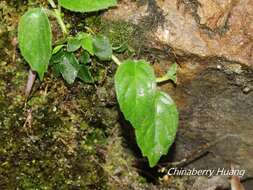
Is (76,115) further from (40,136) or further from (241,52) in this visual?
(241,52)

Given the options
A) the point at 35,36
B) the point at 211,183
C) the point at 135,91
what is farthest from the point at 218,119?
the point at 35,36

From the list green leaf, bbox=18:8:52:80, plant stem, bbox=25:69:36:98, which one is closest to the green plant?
green leaf, bbox=18:8:52:80

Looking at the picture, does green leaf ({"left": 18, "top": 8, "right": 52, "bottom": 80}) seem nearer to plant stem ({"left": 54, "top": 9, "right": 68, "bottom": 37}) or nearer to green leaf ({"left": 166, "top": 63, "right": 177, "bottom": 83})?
plant stem ({"left": 54, "top": 9, "right": 68, "bottom": 37})

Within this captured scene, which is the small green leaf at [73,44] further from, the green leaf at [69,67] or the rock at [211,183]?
the rock at [211,183]

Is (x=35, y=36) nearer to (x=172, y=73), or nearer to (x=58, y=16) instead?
(x=58, y=16)

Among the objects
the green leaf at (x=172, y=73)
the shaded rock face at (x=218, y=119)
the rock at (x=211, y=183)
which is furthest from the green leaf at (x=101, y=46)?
A: the rock at (x=211, y=183)

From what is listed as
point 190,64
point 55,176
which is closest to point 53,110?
point 55,176
